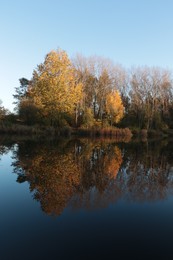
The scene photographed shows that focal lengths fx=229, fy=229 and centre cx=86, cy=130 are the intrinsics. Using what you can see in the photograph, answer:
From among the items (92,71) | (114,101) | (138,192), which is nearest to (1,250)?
(138,192)

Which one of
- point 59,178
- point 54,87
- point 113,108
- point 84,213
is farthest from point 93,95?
point 84,213

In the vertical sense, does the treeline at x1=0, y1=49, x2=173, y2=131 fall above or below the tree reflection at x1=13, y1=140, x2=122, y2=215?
above

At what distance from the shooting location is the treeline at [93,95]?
112 feet

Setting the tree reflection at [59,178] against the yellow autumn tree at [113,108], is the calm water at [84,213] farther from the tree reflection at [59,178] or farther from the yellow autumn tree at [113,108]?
the yellow autumn tree at [113,108]

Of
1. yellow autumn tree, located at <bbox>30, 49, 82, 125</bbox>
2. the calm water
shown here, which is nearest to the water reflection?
the calm water

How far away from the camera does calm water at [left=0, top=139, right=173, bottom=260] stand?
480 centimetres

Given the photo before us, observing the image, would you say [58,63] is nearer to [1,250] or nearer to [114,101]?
[114,101]

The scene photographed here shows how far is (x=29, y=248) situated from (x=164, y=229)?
3.40 m

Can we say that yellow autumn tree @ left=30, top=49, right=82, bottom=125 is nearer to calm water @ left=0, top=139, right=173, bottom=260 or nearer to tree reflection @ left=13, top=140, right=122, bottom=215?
tree reflection @ left=13, top=140, right=122, bottom=215

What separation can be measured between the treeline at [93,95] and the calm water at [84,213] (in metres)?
23.8

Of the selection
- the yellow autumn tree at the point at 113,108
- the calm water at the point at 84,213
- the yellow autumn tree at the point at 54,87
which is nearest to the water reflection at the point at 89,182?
the calm water at the point at 84,213

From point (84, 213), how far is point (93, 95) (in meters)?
48.7

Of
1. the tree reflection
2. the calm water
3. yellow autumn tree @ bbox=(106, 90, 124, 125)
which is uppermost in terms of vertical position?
yellow autumn tree @ bbox=(106, 90, 124, 125)

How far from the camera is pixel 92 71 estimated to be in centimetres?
5259
